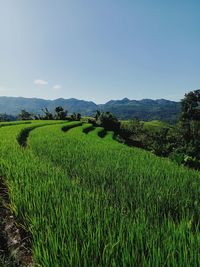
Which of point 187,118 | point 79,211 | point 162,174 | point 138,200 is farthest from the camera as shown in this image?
point 187,118

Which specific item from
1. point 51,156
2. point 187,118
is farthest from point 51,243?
point 187,118

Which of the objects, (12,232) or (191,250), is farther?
(12,232)

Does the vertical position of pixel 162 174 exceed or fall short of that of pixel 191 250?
it falls short

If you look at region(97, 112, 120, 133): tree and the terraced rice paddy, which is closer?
the terraced rice paddy

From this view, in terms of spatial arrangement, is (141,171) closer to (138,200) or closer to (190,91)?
(138,200)

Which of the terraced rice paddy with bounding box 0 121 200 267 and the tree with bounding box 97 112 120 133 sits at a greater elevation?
the terraced rice paddy with bounding box 0 121 200 267

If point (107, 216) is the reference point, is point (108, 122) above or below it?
below

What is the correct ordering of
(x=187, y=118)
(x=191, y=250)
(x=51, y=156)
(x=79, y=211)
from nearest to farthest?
1. (x=191, y=250)
2. (x=79, y=211)
3. (x=51, y=156)
4. (x=187, y=118)

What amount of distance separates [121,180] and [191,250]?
464 cm

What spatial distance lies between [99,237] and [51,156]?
9078mm

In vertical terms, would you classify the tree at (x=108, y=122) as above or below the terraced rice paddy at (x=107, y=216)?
below

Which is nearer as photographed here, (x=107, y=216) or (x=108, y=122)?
(x=107, y=216)

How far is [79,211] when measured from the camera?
424 cm

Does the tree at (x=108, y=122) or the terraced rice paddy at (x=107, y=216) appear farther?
the tree at (x=108, y=122)
